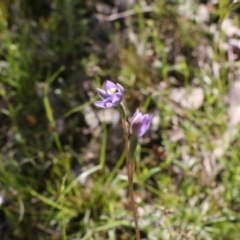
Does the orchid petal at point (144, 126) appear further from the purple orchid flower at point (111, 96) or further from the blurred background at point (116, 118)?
the blurred background at point (116, 118)

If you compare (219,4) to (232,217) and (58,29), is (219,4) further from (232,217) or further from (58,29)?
(232,217)

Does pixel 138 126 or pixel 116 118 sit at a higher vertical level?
pixel 138 126

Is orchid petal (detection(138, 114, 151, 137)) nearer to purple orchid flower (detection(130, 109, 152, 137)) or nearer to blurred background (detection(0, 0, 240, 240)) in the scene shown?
purple orchid flower (detection(130, 109, 152, 137))

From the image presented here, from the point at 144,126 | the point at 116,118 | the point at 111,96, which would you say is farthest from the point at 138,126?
the point at 116,118

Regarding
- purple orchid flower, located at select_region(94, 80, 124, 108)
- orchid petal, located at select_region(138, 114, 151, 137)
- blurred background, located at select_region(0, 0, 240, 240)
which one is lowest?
blurred background, located at select_region(0, 0, 240, 240)

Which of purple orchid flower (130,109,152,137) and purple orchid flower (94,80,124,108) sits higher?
purple orchid flower (94,80,124,108)

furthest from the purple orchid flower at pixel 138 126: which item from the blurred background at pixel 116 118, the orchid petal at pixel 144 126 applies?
the blurred background at pixel 116 118

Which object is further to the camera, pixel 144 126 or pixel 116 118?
pixel 116 118

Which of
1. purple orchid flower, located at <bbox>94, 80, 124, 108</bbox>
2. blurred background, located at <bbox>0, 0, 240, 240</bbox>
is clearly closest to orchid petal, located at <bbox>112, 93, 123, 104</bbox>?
purple orchid flower, located at <bbox>94, 80, 124, 108</bbox>

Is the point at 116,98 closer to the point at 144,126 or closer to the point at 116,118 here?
the point at 144,126
